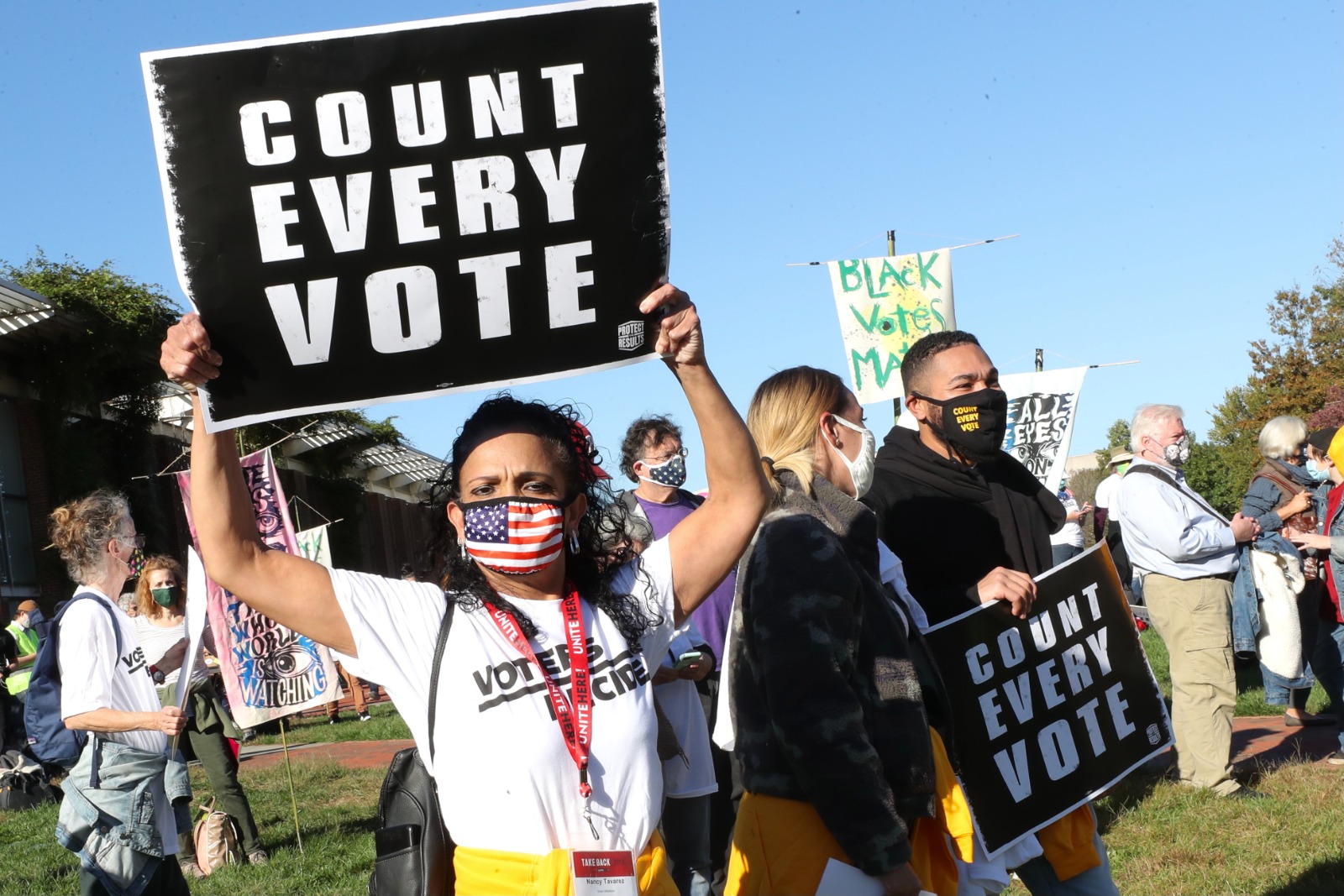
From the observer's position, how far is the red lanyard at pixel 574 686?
2.46 m

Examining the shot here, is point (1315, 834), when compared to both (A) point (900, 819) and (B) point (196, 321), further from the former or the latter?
(B) point (196, 321)

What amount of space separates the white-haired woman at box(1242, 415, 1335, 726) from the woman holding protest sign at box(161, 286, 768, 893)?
6896mm

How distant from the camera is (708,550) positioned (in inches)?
110

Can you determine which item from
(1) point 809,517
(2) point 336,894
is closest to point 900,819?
(1) point 809,517

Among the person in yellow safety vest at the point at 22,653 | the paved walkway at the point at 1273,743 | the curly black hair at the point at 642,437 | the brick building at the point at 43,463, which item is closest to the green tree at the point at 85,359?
the brick building at the point at 43,463

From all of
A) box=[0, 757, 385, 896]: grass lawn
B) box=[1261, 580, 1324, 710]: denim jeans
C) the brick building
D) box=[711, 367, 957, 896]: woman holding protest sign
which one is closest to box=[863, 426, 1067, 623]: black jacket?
box=[711, 367, 957, 896]: woman holding protest sign

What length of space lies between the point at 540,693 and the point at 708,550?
20.6 inches

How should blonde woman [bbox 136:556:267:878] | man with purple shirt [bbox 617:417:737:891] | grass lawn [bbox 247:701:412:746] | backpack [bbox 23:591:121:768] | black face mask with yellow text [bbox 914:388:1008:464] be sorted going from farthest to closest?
1. grass lawn [bbox 247:701:412:746]
2. blonde woman [bbox 136:556:267:878]
3. man with purple shirt [bbox 617:417:737:891]
4. backpack [bbox 23:591:121:768]
5. black face mask with yellow text [bbox 914:388:1008:464]

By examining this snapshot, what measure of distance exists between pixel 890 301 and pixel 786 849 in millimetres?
9598

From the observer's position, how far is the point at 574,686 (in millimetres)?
2525

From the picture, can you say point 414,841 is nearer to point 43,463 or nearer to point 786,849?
point 786,849

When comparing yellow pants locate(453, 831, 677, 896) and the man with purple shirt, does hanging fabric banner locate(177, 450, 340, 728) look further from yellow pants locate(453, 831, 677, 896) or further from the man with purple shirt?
yellow pants locate(453, 831, 677, 896)

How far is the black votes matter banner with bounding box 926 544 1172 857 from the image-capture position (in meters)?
3.78

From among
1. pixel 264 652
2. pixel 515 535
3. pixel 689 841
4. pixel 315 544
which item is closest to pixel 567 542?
pixel 515 535
